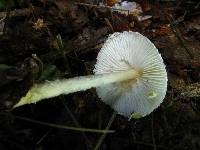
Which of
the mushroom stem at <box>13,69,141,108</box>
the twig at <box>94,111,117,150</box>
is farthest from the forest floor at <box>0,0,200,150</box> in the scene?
the mushroom stem at <box>13,69,141,108</box>

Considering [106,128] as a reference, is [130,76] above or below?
above

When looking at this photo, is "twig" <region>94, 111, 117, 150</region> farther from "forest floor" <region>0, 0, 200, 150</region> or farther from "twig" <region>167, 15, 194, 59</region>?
"twig" <region>167, 15, 194, 59</region>

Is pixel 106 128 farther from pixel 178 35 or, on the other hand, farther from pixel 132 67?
pixel 178 35

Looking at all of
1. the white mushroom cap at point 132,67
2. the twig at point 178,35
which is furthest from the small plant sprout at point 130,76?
the twig at point 178,35

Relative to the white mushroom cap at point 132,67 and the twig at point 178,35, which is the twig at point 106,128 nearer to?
the white mushroom cap at point 132,67

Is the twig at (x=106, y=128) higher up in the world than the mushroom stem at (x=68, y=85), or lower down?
lower down

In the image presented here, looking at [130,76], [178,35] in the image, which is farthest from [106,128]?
[178,35]
